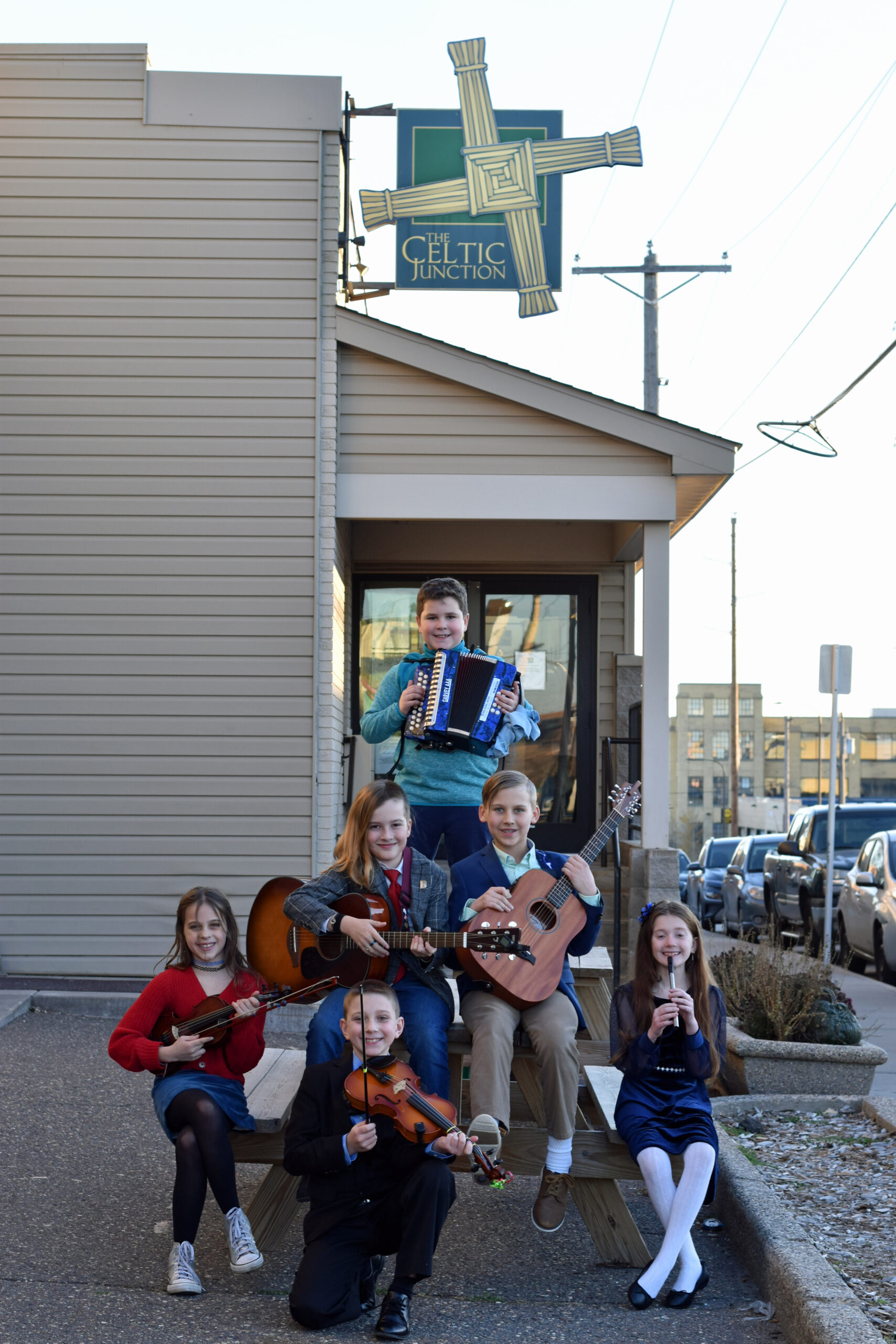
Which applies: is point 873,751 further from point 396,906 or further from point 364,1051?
point 364,1051

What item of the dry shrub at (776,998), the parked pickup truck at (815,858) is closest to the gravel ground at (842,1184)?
the dry shrub at (776,998)

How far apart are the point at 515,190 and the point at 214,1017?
24.0 ft

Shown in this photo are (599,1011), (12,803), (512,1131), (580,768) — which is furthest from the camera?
(580,768)

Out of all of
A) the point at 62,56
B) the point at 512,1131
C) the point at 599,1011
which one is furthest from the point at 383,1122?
the point at 62,56

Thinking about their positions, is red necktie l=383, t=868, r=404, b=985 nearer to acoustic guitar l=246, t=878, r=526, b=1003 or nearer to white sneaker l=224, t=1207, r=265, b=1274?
acoustic guitar l=246, t=878, r=526, b=1003

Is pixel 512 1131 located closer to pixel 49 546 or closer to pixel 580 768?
pixel 49 546

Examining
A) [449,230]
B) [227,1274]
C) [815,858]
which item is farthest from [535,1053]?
[815,858]

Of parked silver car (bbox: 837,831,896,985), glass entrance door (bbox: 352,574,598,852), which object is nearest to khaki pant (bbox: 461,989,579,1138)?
glass entrance door (bbox: 352,574,598,852)

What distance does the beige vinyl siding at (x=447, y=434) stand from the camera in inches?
350

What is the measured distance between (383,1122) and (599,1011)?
1.74 m

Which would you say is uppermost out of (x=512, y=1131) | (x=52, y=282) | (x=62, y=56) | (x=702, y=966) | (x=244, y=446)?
(x=62, y=56)

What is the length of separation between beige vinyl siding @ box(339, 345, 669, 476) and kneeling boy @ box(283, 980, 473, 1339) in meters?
5.74

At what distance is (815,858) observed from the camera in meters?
14.7

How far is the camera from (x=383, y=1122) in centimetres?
Answer: 354
